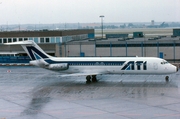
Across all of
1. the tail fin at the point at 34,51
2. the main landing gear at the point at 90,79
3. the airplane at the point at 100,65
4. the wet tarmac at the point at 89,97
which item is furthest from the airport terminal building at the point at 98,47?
the tail fin at the point at 34,51

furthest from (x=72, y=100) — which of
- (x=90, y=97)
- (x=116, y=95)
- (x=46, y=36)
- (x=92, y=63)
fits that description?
(x=46, y=36)

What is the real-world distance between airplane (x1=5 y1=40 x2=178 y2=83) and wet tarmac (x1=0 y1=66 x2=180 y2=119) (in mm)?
1180

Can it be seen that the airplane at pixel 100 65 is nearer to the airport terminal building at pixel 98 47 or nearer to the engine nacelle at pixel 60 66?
the engine nacelle at pixel 60 66

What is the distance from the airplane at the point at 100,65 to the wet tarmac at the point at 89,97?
1180 millimetres

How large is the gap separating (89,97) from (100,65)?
9.68 m

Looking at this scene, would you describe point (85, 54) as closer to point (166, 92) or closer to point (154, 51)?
point (154, 51)

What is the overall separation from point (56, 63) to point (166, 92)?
14039 mm

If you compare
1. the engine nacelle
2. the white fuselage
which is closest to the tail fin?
the white fuselage

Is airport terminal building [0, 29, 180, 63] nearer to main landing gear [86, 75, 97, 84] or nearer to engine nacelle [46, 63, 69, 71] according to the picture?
main landing gear [86, 75, 97, 84]

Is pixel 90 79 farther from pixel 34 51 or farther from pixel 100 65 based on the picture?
pixel 34 51

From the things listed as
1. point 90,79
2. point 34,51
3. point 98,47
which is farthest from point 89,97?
point 98,47

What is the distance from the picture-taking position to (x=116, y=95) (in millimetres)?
33625

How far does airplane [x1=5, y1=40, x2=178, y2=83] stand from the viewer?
4075 cm

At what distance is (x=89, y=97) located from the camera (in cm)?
3288
